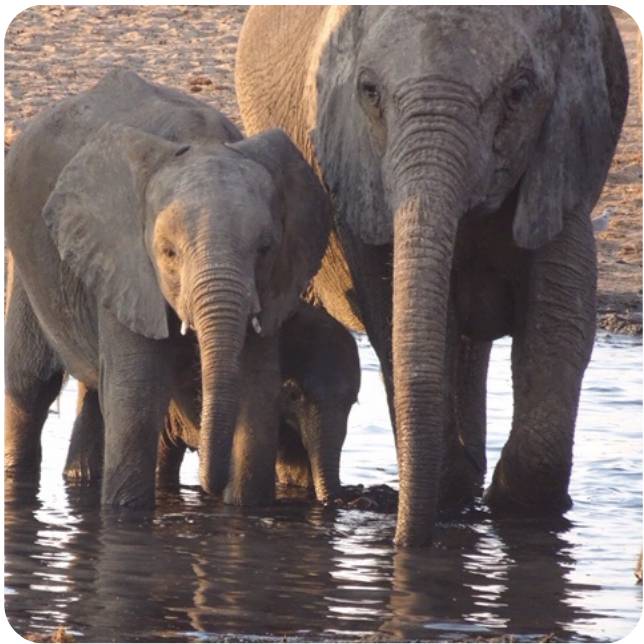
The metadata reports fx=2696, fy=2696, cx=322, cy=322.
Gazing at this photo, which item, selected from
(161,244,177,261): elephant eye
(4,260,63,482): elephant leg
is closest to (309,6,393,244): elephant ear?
(161,244,177,261): elephant eye

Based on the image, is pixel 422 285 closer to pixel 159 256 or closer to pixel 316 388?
pixel 159 256

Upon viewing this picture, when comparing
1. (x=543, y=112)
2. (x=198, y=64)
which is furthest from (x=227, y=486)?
(x=198, y=64)

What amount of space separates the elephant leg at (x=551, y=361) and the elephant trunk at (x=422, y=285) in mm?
675

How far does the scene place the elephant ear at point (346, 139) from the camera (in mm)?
7285

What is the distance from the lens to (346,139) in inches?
291

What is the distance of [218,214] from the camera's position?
7191 mm

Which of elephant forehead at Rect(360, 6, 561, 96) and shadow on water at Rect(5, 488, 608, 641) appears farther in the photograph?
elephant forehead at Rect(360, 6, 561, 96)

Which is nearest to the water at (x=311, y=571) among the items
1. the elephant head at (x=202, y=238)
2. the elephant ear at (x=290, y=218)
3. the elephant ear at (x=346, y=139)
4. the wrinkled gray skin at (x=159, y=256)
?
the wrinkled gray skin at (x=159, y=256)

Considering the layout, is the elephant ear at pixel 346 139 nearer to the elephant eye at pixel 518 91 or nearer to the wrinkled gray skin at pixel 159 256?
Answer: the wrinkled gray skin at pixel 159 256

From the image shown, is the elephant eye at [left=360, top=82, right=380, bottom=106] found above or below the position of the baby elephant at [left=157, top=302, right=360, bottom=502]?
above

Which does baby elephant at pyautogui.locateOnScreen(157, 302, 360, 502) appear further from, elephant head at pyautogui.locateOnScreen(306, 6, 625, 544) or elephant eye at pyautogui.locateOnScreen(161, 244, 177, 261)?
elephant eye at pyautogui.locateOnScreen(161, 244, 177, 261)

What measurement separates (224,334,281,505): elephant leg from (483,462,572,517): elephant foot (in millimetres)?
648

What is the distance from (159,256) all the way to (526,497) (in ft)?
4.08

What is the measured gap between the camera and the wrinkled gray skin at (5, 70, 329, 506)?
7.16 m
